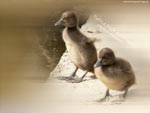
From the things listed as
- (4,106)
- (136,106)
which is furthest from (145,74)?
(4,106)

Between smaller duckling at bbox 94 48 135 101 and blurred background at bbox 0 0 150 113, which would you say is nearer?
smaller duckling at bbox 94 48 135 101

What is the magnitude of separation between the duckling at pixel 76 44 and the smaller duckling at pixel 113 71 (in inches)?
1.8

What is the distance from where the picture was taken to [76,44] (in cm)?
177

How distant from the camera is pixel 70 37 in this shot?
1780mm

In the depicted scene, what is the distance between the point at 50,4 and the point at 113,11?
262 millimetres

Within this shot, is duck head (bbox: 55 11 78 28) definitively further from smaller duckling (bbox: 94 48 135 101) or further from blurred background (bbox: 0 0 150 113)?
smaller duckling (bbox: 94 48 135 101)

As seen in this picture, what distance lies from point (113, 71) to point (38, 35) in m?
0.36

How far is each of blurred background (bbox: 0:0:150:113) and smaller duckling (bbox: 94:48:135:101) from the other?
11 cm

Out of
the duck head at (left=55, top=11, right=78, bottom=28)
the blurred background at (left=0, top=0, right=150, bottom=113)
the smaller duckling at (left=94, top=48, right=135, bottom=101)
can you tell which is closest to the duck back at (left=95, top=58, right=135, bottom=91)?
the smaller duckling at (left=94, top=48, right=135, bottom=101)

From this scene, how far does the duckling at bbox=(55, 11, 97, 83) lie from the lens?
1764 mm

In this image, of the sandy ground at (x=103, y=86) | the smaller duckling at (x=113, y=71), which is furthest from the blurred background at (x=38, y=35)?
the smaller duckling at (x=113, y=71)

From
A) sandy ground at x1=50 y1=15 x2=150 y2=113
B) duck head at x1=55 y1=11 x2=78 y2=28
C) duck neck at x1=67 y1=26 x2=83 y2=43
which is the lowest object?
sandy ground at x1=50 y1=15 x2=150 y2=113

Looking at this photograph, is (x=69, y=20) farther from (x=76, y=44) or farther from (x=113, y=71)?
(x=113, y=71)

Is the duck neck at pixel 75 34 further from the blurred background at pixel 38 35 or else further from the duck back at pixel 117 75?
the duck back at pixel 117 75
